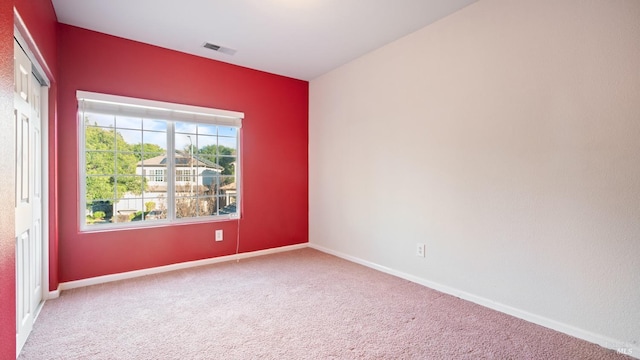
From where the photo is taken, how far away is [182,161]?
3658mm

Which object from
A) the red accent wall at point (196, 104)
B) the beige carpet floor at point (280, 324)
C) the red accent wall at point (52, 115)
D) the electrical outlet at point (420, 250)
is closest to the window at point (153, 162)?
the red accent wall at point (196, 104)

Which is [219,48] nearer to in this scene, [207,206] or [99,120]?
[99,120]

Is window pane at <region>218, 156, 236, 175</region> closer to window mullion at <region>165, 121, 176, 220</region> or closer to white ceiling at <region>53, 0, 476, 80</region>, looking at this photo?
window mullion at <region>165, 121, 176, 220</region>

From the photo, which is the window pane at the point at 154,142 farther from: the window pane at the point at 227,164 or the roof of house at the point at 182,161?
the window pane at the point at 227,164

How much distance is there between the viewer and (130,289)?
9.64 feet

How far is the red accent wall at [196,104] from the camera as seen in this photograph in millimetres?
2975

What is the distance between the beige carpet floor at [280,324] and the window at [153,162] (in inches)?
30.9

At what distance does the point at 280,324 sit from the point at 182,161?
231 centimetres

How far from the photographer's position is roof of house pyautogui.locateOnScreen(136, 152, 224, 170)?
347cm

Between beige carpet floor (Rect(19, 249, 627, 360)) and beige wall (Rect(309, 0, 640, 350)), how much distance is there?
0.29 meters

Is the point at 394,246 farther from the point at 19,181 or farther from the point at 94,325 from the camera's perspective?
the point at 19,181

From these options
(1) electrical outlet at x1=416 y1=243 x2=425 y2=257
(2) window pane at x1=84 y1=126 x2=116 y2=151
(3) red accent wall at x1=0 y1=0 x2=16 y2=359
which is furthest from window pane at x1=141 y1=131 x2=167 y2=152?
(1) electrical outlet at x1=416 y1=243 x2=425 y2=257

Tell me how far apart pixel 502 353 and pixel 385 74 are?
2.76 metres

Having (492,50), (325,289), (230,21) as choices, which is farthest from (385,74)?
(325,289)
